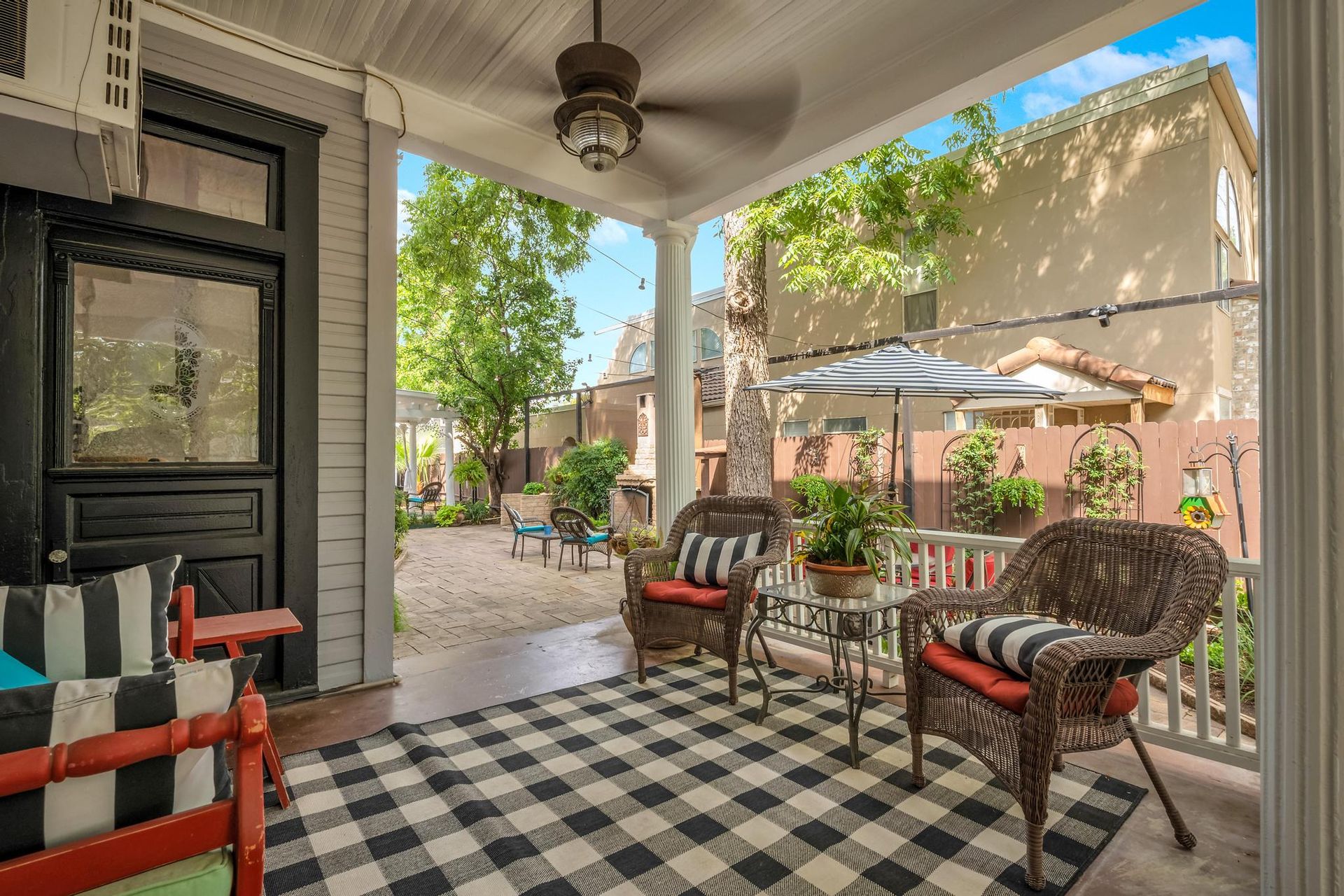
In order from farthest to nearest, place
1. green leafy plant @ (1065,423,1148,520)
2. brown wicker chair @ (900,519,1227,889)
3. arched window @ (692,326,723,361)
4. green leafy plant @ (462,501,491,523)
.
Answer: arched window @ (692,326,723,361) → green leafy plant @ (462,501,491,523) → green leafy plant @ (1065,423,1148,520) → brown wicker chair @ (900,519,1227,889)

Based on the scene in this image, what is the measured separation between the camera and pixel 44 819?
807 mm

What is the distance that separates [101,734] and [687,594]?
2.51 m

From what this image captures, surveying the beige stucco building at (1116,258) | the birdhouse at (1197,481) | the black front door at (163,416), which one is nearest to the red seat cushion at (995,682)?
the black front door at (163,416)

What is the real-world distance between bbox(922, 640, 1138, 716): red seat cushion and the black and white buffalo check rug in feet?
1.39

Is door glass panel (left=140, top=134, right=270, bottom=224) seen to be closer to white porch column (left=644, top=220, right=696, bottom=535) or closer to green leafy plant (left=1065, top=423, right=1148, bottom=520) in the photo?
white porch column (left=644, top=220, right=696, bottom=535)

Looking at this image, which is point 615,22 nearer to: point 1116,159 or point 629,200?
point 629,200

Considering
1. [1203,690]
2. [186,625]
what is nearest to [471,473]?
[186,625]

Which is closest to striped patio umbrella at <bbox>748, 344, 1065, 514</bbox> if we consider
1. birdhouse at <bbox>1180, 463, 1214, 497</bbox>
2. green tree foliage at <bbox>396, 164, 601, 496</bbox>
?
birdhouse at <bbox>1180, 463, 1214, 497</bbox>

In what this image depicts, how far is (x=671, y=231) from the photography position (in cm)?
442

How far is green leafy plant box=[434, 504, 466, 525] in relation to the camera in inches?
457

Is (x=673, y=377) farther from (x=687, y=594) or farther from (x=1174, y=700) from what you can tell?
(x=1174, y=700)

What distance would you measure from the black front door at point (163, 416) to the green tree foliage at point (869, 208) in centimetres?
505

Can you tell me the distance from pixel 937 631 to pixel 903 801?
1.92 feet

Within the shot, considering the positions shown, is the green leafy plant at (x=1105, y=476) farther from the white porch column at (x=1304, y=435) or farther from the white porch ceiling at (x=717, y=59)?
the white porch column at (x=1304, y=435)
